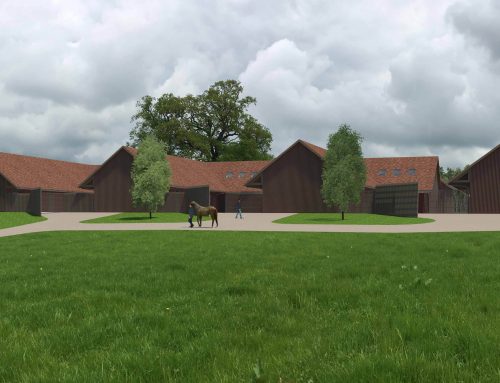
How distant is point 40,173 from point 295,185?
2989 cm

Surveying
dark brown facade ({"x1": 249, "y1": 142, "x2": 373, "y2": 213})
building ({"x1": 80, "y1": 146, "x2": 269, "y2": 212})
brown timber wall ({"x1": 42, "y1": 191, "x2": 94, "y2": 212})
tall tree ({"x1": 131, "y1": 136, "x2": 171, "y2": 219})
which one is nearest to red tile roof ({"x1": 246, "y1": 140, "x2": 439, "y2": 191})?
dark brown facade ({"x1": 249, "y1": 142, "x2": 373, "y2": 213})

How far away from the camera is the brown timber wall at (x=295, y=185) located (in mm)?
50469

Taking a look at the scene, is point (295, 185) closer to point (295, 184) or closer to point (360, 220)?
point (295, 184)

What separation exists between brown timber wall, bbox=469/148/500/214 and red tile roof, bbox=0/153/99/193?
139 ft

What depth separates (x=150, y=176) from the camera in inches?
1655

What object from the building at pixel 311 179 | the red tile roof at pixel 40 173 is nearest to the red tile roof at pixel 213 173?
the building at pixel 311 179

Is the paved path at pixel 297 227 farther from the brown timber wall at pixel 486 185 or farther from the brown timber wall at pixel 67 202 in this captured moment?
the brown timber wall at pixel 67 202

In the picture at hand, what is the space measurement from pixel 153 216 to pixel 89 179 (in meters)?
16.0

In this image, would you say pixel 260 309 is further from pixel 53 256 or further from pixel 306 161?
pixel 306 161

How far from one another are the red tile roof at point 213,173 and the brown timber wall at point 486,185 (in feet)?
77.2

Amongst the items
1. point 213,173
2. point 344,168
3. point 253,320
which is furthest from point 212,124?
point 253,320

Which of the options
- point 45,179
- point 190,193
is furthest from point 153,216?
point 45,179

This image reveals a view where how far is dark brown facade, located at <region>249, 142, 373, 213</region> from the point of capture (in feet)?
166

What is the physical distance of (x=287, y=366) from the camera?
13.0 feet
